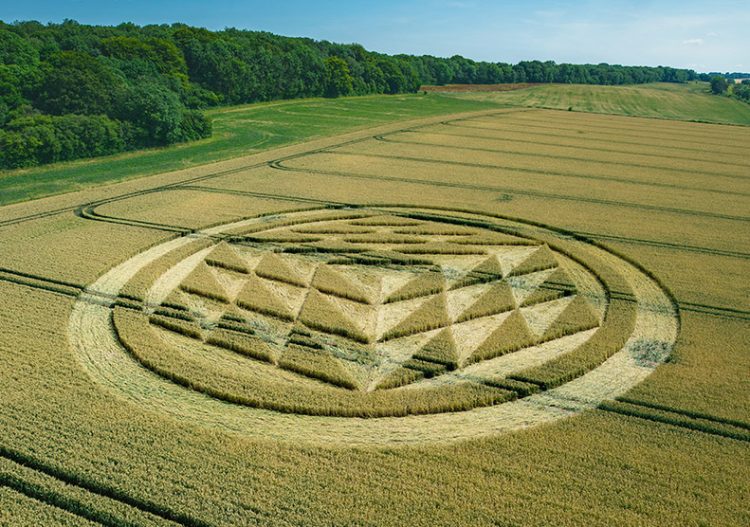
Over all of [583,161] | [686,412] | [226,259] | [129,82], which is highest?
[129,82]

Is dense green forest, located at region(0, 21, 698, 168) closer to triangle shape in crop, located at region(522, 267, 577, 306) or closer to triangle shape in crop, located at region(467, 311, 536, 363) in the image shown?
triangle shape in crop, located at region(522, 267, 577, 306)

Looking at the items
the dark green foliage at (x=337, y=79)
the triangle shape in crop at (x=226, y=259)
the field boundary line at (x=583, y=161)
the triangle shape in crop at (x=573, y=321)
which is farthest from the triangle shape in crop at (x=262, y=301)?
the dark green foliage at (x=337, y=79)

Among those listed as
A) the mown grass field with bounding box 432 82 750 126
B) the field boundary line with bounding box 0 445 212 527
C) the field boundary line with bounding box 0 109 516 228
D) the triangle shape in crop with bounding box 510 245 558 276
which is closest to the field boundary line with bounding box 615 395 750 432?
the triangle shape in crop with bounding box 510 245 558 276

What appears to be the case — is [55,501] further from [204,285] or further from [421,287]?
[421,287]

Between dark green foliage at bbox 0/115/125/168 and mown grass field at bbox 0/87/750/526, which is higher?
dark green foliage at bbox 0/115/125/168

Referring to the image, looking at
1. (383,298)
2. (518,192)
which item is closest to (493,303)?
(383,298)

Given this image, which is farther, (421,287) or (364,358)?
(421,287)
